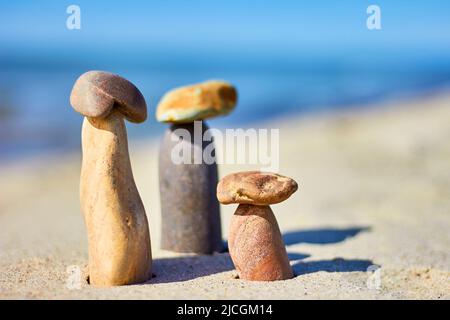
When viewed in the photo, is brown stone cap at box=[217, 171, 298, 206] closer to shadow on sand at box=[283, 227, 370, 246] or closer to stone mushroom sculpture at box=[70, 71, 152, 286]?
stone mushroom sculpture at box=[70, 71, 152, 286]

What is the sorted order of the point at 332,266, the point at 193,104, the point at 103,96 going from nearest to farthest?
the point at 103,96, the point at 332,266, the point at 193,104

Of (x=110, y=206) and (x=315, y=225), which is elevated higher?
(x=110, y=206)

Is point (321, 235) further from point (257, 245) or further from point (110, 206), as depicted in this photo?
point (110, 206)

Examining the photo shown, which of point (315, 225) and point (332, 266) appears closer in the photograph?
point (332, 266)

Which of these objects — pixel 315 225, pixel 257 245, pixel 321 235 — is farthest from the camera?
pixel 315 225

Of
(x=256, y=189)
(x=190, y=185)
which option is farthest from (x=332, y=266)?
(x=190, y=185)

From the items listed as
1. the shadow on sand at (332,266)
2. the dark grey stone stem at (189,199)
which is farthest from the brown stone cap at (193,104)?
the shadow on sand at (332,266)

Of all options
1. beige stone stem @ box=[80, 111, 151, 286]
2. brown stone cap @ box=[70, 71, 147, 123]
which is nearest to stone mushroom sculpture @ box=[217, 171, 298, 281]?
beige stone stem @ box=[80, 111, 151, 286]

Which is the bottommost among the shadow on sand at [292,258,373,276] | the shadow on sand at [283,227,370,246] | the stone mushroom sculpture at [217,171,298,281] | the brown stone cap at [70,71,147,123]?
the shadow on sand at [292,258,373,276]

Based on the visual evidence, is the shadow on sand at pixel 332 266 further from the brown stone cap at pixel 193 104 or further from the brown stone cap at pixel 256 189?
the brown stone cap at pixel 193 104
